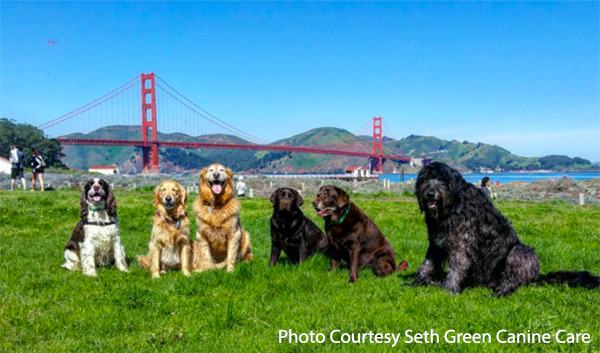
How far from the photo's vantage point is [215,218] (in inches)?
284

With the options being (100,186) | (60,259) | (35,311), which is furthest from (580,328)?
(60,259)

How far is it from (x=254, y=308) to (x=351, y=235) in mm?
2135

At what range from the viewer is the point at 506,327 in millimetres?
4180

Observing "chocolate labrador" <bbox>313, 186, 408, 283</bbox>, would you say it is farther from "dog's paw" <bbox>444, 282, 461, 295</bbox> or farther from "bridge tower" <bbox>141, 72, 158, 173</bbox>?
"bridge tower" <bbox>141, 72, 158, 173</bbox>

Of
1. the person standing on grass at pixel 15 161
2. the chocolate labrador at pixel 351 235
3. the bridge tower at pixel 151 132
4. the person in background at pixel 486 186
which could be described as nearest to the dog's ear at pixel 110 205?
the chocolate labrador at pixel 351 235

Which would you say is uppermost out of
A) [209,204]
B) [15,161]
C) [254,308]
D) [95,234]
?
[15,161]

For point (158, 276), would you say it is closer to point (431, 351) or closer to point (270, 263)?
point (270, 263)

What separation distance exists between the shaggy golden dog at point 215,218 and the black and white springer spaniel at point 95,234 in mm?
1305

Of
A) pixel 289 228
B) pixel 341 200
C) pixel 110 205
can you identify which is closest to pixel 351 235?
pixel 341 200

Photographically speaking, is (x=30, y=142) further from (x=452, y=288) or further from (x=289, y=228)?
(x=452, y=288)

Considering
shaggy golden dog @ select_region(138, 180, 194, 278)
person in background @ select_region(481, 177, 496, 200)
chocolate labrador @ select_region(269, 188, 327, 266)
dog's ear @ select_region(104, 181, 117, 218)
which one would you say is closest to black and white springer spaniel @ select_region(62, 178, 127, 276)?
dog's ear @ select_region(104, 181, 117, 218)

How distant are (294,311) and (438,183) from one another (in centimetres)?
232

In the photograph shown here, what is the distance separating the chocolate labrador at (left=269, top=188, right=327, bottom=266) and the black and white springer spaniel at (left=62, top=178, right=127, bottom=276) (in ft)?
8.29

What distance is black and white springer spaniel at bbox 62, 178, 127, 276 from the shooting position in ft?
22.4
